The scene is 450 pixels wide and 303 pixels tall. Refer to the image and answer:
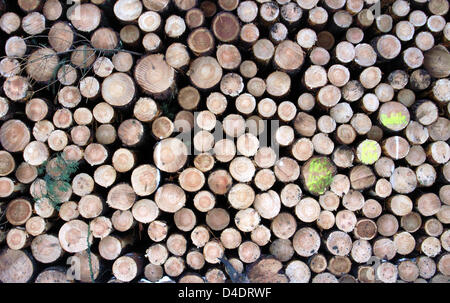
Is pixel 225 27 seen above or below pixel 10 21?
above

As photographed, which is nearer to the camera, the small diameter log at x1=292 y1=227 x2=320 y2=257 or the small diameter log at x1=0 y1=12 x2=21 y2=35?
the small diameter log at x1=292 y1=227 x2=320 y2=257

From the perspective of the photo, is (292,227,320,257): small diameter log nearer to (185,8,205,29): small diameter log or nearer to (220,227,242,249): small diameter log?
(220,227,242,249): small diameter log

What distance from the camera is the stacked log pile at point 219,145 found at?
245cm

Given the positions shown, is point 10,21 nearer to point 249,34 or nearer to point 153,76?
point 153,76

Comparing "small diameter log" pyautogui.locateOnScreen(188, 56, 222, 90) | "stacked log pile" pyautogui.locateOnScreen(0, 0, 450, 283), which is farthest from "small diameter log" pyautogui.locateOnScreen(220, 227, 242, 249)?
"small diameter log" pyautogui.locateOnScreen(188, 56, 222, 90)

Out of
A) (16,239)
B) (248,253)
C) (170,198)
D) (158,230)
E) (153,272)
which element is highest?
(170,198)

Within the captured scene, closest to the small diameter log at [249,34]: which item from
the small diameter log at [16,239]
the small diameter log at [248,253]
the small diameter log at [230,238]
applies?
the small diameter log at [230,238]

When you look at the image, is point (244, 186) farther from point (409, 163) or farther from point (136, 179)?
point (409, 163)

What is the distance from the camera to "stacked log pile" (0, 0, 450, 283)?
2.45 metres

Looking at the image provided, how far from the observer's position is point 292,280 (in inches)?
98.0

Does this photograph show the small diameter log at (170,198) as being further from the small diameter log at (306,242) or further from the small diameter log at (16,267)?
the small diameter log at (16,267)

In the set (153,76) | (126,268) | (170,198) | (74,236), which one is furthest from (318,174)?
(74,236)

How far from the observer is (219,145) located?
2.43m

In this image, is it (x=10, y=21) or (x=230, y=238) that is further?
(x=10, y=21)
